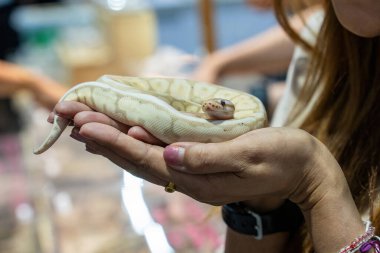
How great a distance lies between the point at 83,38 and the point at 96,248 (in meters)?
1.68

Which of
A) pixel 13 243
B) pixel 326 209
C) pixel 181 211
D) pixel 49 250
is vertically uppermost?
pixel 326 209

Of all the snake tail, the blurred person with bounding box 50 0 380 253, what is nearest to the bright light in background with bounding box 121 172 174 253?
the blurred person with bounding box 50 0 380 253

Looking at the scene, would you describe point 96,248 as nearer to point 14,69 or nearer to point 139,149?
point 139,149

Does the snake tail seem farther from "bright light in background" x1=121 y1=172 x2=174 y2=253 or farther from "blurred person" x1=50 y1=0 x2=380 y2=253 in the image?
"bright light in background" x1=121 y1=172 x2=174 y2=253

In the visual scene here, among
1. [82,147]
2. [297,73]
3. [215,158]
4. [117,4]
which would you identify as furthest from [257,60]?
[215,158]

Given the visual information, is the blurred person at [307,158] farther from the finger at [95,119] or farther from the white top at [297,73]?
the white top at [297,73]

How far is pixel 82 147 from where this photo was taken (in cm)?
182

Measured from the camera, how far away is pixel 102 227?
145 centimetres

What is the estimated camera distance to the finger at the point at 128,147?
651 mm

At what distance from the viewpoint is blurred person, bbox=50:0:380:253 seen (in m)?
0.65

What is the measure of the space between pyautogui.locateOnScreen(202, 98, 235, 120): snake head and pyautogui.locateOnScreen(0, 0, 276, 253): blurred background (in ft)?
1.43

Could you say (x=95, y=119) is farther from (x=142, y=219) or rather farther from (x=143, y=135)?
(x=142, y=219)

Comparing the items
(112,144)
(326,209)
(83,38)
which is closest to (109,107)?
(112,144)

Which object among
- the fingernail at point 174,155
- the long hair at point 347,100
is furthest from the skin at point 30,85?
the fingernail at point 174,155
